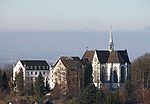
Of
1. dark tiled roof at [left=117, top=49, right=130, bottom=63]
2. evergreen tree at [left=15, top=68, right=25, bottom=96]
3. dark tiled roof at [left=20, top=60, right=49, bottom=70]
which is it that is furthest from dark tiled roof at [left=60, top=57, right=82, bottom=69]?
dark tiled roof at [left=20, top=60, right=49, bottom=70]

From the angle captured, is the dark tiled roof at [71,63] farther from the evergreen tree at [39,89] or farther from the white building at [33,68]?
the white building at [33,68]

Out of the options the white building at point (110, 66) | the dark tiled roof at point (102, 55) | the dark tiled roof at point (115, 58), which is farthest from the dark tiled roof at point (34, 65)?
the dark tiled roof at point (115, 58)

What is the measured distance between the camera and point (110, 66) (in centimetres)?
7050

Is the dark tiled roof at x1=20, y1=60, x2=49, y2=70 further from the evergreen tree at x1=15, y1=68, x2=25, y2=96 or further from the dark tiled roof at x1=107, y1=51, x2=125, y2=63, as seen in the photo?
the evergreen tree at x1=15, y1=68, x2=25, y2=96

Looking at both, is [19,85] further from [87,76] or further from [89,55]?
[89,55]

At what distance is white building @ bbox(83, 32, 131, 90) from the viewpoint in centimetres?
6944

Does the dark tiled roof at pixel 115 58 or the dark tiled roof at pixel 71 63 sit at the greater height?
the dark tiled roof at pixel 115 58

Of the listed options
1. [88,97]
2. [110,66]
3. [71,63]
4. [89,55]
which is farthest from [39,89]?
[110,66]

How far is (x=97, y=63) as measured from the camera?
2751 inches

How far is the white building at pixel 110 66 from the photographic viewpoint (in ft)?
228

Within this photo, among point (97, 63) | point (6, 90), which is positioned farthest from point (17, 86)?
point (97, 63)

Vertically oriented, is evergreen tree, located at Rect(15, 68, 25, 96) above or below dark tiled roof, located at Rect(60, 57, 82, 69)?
below

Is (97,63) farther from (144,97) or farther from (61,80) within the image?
(144,97)

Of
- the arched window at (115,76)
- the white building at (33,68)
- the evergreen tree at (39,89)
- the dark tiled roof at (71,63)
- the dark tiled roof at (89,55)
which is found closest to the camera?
the evergreen tree at (39,89)
